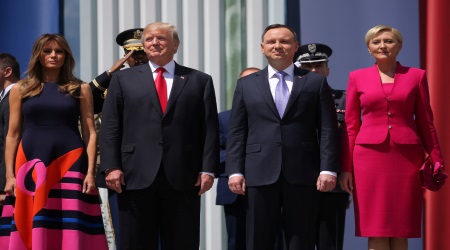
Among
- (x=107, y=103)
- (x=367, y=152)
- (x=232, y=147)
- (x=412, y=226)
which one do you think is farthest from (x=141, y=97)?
(x=412, y=226)

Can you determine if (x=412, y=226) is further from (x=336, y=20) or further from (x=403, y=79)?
(x=336, y=20)

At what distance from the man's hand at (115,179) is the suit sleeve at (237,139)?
51 cm

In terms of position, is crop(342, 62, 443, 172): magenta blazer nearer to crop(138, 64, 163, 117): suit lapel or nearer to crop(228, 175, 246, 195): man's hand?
crop(228, 175, 246, 195): man's hand

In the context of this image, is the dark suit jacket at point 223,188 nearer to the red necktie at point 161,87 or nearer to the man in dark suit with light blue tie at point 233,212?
the man in dark suit with light blue tie at point 233,212

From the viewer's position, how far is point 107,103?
4.93 m

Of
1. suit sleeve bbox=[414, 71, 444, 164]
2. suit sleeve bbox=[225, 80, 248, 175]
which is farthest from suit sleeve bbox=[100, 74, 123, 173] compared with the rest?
suit sleeve bbox=[414, 71, 444, 164]

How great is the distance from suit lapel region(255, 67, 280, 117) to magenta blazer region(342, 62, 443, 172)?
0.43 m

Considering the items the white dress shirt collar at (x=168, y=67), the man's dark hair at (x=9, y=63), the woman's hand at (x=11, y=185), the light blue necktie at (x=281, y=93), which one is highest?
the man's dark hair at (x=9, y=63)

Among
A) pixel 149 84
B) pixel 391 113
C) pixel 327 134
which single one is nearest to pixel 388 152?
pixel 391 113

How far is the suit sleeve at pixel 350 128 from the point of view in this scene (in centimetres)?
503

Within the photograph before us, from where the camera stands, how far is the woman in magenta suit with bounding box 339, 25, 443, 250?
5.01m

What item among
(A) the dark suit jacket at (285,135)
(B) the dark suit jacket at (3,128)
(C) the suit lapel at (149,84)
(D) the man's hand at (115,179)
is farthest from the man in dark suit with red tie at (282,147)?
(B) the dark suit jacket at (3,128)

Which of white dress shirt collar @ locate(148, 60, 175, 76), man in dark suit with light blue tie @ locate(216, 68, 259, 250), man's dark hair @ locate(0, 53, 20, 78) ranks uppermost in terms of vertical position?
man's dark hair @ locate(0, 53, 20, 78)

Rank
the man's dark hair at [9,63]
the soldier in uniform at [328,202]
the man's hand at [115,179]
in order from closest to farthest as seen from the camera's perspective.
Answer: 1. the man's hand at [115,179]
2. the soldier in uniform at [328,202]
3. the man's dark hair at [9,63]
